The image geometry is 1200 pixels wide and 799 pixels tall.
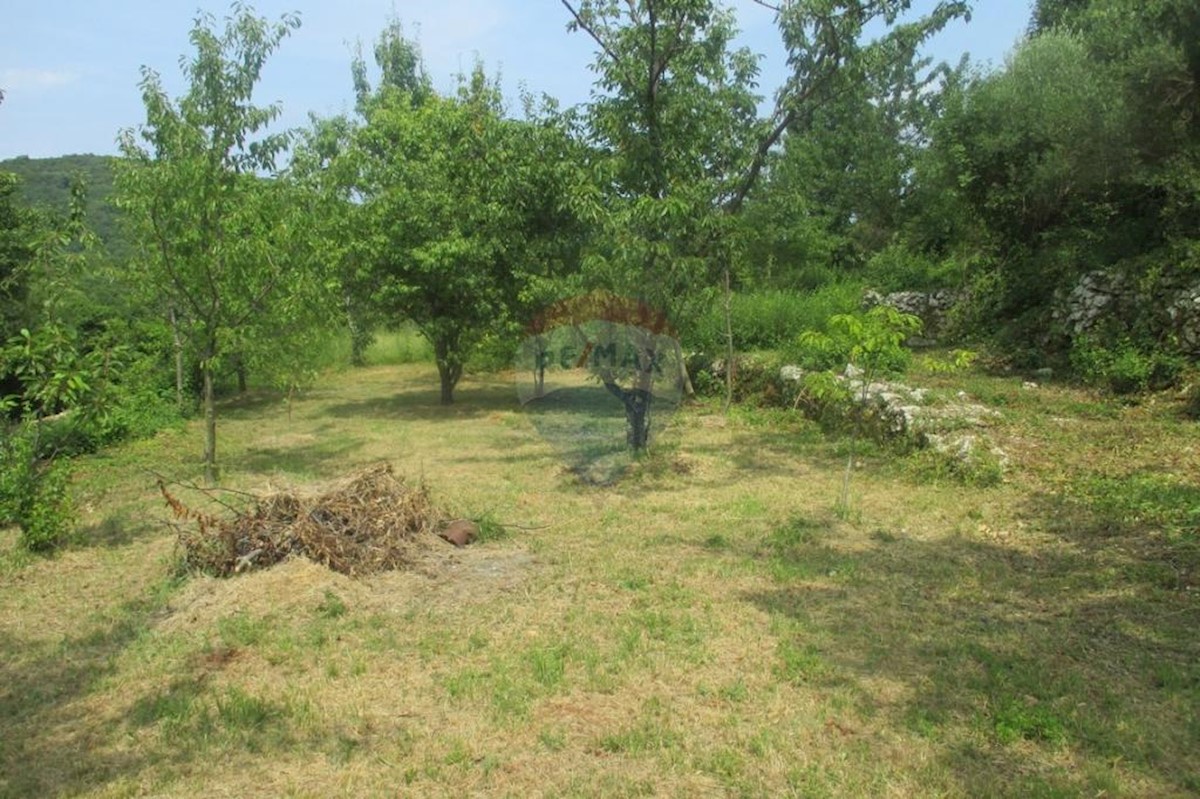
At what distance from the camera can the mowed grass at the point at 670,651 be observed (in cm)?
350

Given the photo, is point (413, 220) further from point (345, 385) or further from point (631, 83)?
point (345, 385)

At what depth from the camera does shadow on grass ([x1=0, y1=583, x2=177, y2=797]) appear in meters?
3.48

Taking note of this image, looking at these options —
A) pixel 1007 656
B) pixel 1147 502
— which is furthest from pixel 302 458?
pixel 1147 502

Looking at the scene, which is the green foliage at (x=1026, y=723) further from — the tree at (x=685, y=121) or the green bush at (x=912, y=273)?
the green bush at (x=912, y=273)

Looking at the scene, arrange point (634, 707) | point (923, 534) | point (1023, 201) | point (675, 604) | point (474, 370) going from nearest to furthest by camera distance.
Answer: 1. point (634, 707)
2. point (675, 604)
3. point (923, 534)
4. point (1023, 201)
5. point (474, 370)

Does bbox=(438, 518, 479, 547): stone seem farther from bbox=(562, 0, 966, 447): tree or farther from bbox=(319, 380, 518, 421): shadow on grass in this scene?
bbox=(319, 380, 518, 421): shadow on grass

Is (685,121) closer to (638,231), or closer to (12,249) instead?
Answer: (638,231)

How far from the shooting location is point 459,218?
13.4m

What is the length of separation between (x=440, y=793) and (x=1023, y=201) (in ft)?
47.7

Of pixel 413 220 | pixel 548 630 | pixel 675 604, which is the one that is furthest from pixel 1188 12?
pixel 413 220

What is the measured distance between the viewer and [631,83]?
8961 millimetres

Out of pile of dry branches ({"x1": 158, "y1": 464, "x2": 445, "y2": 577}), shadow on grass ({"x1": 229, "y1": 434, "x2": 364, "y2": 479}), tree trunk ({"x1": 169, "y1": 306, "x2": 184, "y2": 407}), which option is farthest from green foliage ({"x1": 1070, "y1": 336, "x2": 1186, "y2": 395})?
tree trunk ({"x1": 169, "y1": 306, "x2": 184, "y2": 407})

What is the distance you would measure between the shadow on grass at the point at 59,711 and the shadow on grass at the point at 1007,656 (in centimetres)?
318

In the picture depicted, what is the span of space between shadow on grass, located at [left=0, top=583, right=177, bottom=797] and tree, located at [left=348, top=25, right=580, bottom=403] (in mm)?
8558
